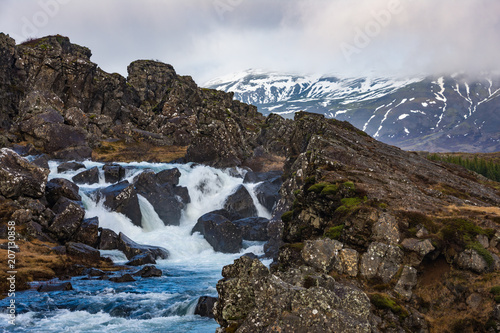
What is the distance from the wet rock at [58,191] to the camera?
4338 centimetres

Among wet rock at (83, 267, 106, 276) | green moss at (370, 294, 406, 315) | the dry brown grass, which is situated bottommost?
green moss at (370, 294, 406, 315)

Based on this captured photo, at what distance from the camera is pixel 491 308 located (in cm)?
1791

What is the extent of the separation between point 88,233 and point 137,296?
15.5 metres

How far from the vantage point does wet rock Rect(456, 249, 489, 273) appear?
67.9ft

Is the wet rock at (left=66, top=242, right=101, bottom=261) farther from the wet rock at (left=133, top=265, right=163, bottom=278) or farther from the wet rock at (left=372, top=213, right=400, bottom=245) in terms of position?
the wet rock at (left=372, top=213, right=400, bottom=245)

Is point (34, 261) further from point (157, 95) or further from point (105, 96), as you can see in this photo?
point (157, 95)

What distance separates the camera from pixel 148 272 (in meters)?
36.2

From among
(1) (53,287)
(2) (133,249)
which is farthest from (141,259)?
(1) (53,287)

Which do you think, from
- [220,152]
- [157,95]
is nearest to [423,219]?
[220,152]

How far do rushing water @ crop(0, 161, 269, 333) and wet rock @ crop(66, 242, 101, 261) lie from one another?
211cm

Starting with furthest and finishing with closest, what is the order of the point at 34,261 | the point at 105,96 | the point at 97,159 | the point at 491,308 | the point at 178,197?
the point at 105,96
the point at 97,159
the point at 178,197
the point at 34,261
the point at 491,308

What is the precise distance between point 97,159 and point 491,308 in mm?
80522

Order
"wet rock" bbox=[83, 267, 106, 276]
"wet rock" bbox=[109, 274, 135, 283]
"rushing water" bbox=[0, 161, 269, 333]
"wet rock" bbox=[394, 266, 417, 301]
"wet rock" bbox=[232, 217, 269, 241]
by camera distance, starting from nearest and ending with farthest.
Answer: "wet rock" bbox=[394, 266, 417, 301]
"rushing water" bbox=[0, 161, 269, 333]
"wet rock" bbox=[109, 274, 135, 283]
"wet rock" bbox=[83, 267, 106, 276]
"wet rock" bbox=[232, 217, 269, 241]

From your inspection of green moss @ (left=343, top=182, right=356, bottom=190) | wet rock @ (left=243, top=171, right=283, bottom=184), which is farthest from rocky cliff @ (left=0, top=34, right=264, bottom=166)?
green moss @ (left=343, top=182, right=356, bottom=190)
